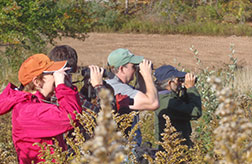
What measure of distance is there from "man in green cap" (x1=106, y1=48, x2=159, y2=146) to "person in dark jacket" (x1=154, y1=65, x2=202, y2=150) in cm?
48

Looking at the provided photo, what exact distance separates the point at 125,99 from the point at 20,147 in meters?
0.84

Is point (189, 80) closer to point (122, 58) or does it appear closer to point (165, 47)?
point (122, 58)

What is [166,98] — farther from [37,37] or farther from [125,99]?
[37,37]

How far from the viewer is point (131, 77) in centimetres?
325

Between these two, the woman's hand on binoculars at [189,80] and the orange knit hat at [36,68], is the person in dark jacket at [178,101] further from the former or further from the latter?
the orange knit hat at [36,68]

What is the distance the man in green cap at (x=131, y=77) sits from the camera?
291cm

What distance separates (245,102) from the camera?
2.65 m

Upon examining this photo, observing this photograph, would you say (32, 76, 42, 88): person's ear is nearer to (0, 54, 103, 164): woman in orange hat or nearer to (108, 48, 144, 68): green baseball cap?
(0, 54, 103, 164): woman in orange hat

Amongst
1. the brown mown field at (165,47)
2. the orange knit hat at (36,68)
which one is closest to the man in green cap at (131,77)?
the orange knit hat at (36,68)

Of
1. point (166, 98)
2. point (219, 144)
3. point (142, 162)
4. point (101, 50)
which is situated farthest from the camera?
point (101, 50)

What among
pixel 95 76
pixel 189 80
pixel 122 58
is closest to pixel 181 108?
pixel 189 80

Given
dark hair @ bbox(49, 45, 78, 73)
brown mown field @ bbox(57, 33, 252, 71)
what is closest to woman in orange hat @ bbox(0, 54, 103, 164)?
dark hair @ bbox(49, 45, 78, 73)

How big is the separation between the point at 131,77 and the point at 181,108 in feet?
1.92

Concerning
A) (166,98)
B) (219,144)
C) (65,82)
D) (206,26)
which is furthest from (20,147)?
(206,26)
